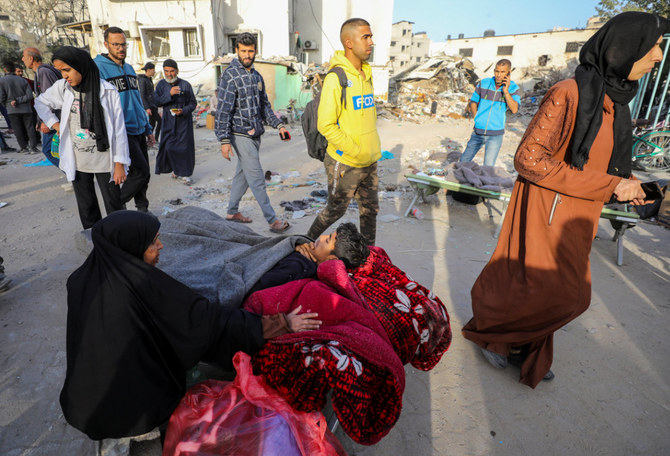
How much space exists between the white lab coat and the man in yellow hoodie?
1.80 meters

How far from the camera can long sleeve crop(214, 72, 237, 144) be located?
12.8ft

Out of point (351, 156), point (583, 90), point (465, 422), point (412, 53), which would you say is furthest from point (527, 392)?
point (412, 53)

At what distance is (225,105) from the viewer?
391 centimetres

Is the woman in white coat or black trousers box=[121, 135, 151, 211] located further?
black trousers box=[121, 135, 151, 211]

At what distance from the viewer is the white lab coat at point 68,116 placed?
10.00 ft

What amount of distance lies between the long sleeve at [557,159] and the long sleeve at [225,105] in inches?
119

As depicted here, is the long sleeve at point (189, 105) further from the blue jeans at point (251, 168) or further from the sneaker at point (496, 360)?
the sneaker at point (496, 360)

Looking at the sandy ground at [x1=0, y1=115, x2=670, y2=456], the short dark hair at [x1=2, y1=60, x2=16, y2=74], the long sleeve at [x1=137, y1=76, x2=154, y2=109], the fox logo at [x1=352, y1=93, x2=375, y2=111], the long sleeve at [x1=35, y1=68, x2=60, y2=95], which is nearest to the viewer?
the sandy ground at [x1=0, y1=115, x2=670, y2=456]

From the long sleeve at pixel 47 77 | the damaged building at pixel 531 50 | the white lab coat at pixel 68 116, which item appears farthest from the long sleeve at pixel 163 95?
the damaged building at pixel 531 50

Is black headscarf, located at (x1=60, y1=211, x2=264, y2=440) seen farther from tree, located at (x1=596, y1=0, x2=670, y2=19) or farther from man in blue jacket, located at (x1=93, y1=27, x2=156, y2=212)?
tree, located at (x1=596, y1=0, x2=670, y2=19)

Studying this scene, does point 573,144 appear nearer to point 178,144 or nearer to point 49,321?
point 49,321

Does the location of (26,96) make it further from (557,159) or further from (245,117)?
(557,159)

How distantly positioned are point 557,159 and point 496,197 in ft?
9.26

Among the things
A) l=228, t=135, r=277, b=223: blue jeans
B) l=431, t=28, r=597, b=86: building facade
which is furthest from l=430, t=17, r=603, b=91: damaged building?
l=228, t=135, r=277, b=223: blue jeans
